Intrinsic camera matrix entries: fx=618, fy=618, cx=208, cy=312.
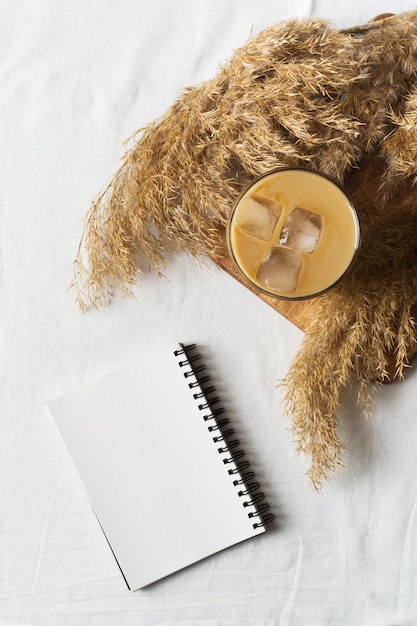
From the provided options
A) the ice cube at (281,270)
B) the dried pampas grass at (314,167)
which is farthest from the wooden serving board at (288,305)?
the ice cube at (281,270)

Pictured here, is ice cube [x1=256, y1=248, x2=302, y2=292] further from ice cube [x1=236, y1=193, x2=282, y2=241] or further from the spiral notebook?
the spiral notebook

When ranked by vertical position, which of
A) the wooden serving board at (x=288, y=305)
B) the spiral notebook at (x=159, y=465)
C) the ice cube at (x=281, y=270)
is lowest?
the spiral notebook at (x=159, y=465)

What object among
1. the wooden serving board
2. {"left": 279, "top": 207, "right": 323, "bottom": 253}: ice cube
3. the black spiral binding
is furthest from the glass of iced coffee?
the black spiral binding

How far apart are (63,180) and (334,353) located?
2.78 ft

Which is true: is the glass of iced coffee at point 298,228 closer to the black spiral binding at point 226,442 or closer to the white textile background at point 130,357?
the white textile background at point 130,357

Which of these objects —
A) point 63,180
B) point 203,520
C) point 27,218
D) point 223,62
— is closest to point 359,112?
point 223,62

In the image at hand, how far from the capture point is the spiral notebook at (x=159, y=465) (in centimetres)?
162

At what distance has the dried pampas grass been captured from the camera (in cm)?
140

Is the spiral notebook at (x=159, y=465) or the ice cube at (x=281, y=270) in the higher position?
the ice cube at (x=281, y=270)

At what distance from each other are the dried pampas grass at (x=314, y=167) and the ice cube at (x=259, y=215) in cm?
10

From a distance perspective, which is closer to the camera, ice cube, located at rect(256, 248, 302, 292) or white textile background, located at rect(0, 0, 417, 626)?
ice cube, located at rect(256, 248, 302, 292)

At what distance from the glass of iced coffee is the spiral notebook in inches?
14.8

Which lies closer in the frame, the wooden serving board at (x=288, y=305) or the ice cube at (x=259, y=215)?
the ice cube at (x=259, y=215)

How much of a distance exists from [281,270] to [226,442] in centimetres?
50
